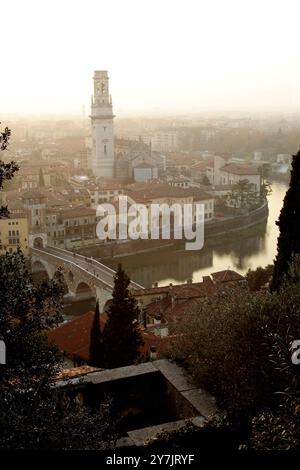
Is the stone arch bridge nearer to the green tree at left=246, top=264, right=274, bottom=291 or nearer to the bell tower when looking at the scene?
the green tree at left=246, top=264, right=274, bottom=291

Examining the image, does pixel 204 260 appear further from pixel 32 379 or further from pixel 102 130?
pixel 32 379

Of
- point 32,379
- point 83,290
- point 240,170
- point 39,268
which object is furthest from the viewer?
point 240,170

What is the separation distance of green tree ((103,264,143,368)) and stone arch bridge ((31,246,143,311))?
12.3ft

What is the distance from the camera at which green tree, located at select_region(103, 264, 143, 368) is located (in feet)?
13.0

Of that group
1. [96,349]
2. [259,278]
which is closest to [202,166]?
[259,278]

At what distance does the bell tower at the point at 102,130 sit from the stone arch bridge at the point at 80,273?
928 centimetres

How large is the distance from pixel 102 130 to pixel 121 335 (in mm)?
16731

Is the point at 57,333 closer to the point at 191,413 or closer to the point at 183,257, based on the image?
the point at 191,413

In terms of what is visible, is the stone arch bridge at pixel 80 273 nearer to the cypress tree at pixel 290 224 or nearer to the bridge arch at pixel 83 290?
the bridge arch at pixel 83 290

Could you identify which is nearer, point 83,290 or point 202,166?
point 83,290

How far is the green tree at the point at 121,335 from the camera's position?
3951 mm

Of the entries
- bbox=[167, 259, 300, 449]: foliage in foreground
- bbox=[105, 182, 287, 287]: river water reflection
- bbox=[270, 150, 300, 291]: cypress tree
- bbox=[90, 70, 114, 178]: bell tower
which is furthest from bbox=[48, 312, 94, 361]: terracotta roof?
bbox=[90, 70, 114, 178]: bell tower

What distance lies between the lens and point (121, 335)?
4.08 m

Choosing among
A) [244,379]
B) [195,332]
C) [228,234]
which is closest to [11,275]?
[244,379]
